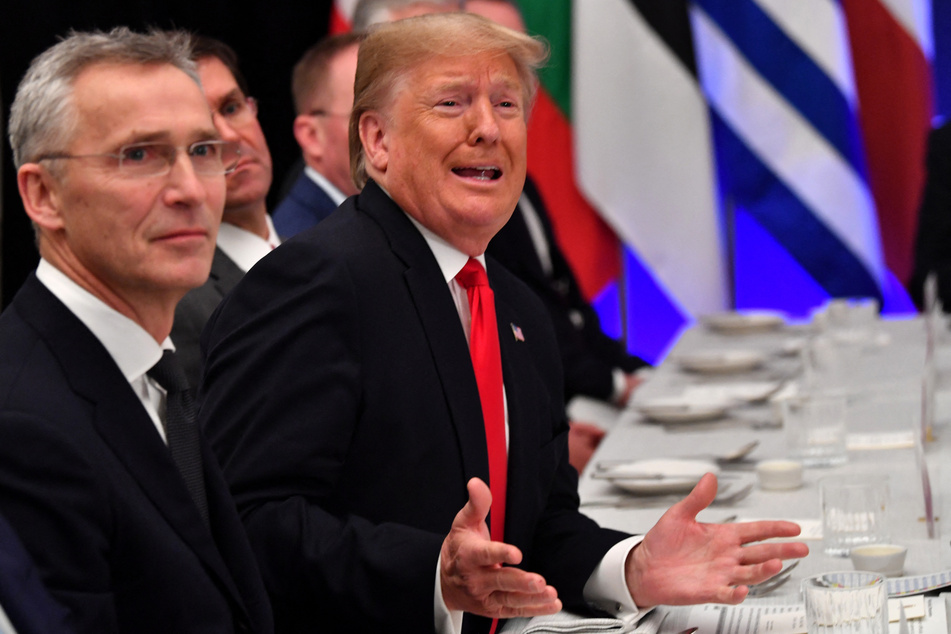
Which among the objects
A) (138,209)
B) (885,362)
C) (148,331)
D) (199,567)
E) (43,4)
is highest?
(43,4)

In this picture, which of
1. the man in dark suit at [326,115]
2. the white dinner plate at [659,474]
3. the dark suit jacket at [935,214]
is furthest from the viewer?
the dark suit jacket at [935,214]

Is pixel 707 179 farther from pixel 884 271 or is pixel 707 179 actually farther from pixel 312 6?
pixel 312 6

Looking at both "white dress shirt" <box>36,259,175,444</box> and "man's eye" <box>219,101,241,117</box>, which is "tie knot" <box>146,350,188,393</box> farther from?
"man's eye" <box>219,101,241,117</box>

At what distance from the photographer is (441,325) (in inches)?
68.4

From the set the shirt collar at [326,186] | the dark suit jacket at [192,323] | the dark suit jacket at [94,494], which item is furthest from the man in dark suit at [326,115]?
the dark suit jacket at [94,494]

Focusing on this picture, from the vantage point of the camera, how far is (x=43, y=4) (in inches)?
160

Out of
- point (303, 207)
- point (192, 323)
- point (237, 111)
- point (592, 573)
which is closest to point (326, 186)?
point (303, 207)

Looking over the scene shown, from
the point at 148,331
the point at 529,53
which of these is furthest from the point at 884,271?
the point at 148,331

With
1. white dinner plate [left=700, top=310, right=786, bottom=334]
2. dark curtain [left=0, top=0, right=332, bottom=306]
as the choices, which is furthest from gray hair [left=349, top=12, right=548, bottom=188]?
white dinner plate [left=700, top=310, right=786, bottom=334]

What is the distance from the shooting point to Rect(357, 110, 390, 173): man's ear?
1820 mm

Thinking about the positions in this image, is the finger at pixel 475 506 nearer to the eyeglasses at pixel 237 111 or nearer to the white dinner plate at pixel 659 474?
the white dinner plate at pixel 659 474

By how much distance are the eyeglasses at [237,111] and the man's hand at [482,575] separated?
1577 mm

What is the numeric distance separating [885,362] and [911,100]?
2126mm

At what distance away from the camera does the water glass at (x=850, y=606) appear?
131 centimetres
